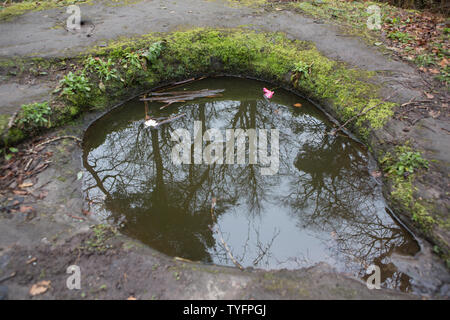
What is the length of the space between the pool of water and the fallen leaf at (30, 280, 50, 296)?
0.84 m

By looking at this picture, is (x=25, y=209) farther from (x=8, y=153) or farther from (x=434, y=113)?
(x=434, y=113)

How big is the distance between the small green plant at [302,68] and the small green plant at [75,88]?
10.9ft

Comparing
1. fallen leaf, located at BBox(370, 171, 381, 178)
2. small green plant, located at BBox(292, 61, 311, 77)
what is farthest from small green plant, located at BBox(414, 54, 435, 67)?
fallen leaf, located at BBox(370, 171, 381, 178)

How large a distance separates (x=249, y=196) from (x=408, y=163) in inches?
74.1

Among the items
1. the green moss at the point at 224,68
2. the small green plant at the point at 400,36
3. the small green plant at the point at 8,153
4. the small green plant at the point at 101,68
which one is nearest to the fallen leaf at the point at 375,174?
the green moss at the point at 224,68

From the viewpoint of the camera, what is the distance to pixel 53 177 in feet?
11.3

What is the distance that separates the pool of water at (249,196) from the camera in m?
3.02

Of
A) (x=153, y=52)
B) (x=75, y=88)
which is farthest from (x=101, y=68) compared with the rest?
(x=153, y=52)

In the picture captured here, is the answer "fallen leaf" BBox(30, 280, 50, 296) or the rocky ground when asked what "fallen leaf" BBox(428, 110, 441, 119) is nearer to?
the rocky ground

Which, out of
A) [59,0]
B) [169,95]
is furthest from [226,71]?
[59,0]

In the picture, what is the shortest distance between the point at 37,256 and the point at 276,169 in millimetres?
2715

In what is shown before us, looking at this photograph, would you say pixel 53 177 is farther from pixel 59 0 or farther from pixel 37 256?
pixel 59 0

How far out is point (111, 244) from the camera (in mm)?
2838

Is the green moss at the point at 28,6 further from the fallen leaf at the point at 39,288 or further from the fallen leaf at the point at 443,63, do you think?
the fallen leaf at the point at 443,63
